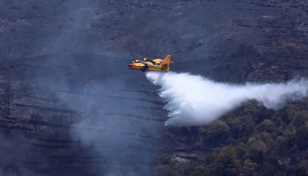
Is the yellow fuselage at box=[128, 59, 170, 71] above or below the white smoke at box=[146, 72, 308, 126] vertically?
above

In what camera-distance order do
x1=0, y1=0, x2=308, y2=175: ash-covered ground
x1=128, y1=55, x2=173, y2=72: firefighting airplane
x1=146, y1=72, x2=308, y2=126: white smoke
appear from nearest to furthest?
x1=0, y1=0, x2=308, y2=175: ash-covered ground, x1=128, y1=55, x2=173, y2=72: firefighting airplane, x1=146, y1=72, x2=308, y2=126: white smoke

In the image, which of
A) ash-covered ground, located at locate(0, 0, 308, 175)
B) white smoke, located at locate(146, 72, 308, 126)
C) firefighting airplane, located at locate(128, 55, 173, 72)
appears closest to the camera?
ash-covered ground, located at locate(0, 0, 308, 175)

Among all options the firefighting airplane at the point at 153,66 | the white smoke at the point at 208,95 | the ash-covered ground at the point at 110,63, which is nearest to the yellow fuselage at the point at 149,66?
the firefighting airplane at the point at 153,66

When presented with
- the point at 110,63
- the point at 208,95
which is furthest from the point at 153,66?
the point at 110,63

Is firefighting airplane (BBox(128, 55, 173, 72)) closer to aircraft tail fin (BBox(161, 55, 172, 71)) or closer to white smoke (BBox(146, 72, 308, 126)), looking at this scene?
aircraft tail fin (BBox(161, 55, 172, 71))

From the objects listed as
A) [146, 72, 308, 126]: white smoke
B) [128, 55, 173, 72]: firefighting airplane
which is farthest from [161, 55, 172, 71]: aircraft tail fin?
[146, 72, 308, 126]: white smoke

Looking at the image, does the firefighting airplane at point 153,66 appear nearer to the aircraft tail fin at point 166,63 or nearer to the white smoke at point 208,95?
the aircraft tail fin at point 166,63

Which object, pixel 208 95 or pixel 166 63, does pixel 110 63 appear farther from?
pixel 208 95

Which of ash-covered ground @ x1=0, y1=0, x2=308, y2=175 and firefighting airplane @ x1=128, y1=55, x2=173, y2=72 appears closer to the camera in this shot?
ash-covered ground @ x1=0, y1=0, x2=308, y2=175
